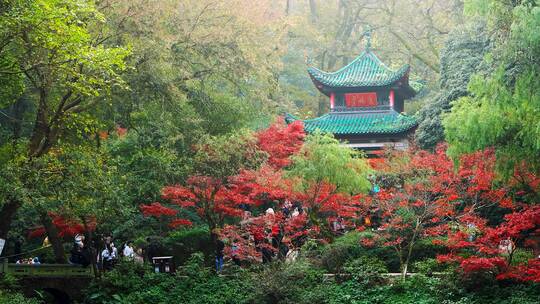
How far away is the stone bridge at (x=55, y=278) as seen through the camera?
17.7m

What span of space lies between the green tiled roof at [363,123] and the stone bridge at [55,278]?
10.1 meters

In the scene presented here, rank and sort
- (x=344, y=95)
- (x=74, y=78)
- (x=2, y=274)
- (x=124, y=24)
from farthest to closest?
(x=344, y=95) < (x=2, y=274) < (x=124, y=24) < (x=74, y=78)

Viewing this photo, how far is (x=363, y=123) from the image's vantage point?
88.8 feet

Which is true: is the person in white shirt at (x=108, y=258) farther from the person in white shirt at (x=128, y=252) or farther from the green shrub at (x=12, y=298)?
→ the green shrub at (x=12, y=298)

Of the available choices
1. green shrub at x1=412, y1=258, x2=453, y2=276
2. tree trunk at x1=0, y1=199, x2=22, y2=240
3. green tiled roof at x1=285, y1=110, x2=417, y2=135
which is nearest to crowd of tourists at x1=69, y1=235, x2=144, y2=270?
tree trunk at x1=0, y1=199, x2=22, y2=240

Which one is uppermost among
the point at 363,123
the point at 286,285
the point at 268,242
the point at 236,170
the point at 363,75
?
the point at 363,75

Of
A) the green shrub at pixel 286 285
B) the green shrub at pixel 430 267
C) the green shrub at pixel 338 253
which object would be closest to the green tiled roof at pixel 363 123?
the green shrub at pixel 338 253

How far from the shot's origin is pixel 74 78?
13906 millimetres

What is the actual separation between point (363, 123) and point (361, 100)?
1.44m

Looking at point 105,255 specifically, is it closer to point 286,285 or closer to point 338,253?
point 286,285

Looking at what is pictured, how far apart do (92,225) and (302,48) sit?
72.3 ft

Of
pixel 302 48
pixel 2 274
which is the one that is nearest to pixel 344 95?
pixel 302 48

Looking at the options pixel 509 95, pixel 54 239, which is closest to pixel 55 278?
pixel 54 239

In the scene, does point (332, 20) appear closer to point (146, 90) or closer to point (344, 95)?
point (344, 95)
